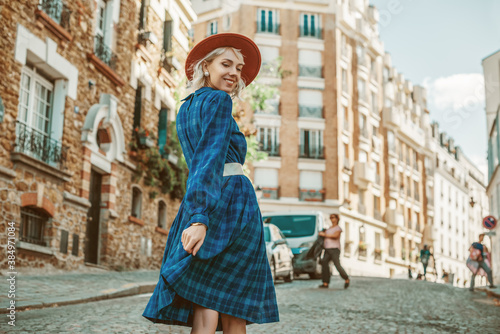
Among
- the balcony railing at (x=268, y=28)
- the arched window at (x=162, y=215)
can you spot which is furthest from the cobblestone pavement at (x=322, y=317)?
the balcony railing at (x=268, y=28)

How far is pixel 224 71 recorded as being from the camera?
336cm

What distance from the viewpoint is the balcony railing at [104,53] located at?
54.4 ft

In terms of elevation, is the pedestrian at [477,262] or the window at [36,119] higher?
the window at [36,119]

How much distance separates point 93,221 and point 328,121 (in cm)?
3002

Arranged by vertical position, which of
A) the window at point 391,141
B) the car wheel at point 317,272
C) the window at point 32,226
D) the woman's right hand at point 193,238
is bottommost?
the car wheel at point 317,272

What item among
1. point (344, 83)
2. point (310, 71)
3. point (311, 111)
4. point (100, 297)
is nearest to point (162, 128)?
point (100, 297)

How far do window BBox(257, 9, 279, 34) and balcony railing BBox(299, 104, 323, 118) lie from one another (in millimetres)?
5634

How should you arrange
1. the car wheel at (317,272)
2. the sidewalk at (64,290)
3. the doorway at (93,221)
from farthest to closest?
the car wheel at (317,272) → the doorway at (93,221) → the sidewalk at (64,290)

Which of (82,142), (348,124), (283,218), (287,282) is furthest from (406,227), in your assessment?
(82,142)

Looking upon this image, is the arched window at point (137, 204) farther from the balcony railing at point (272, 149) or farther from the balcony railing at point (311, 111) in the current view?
the balcony railing at point (311, 111)

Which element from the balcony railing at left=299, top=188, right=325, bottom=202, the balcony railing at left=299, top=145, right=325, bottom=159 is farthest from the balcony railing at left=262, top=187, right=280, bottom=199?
the balcony railing at left=299, top=145, right=325, bottom=159

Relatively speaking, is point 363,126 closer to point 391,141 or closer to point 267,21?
point 391,141

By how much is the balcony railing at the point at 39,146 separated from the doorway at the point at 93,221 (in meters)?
2.29

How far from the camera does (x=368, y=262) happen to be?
47.9 m
